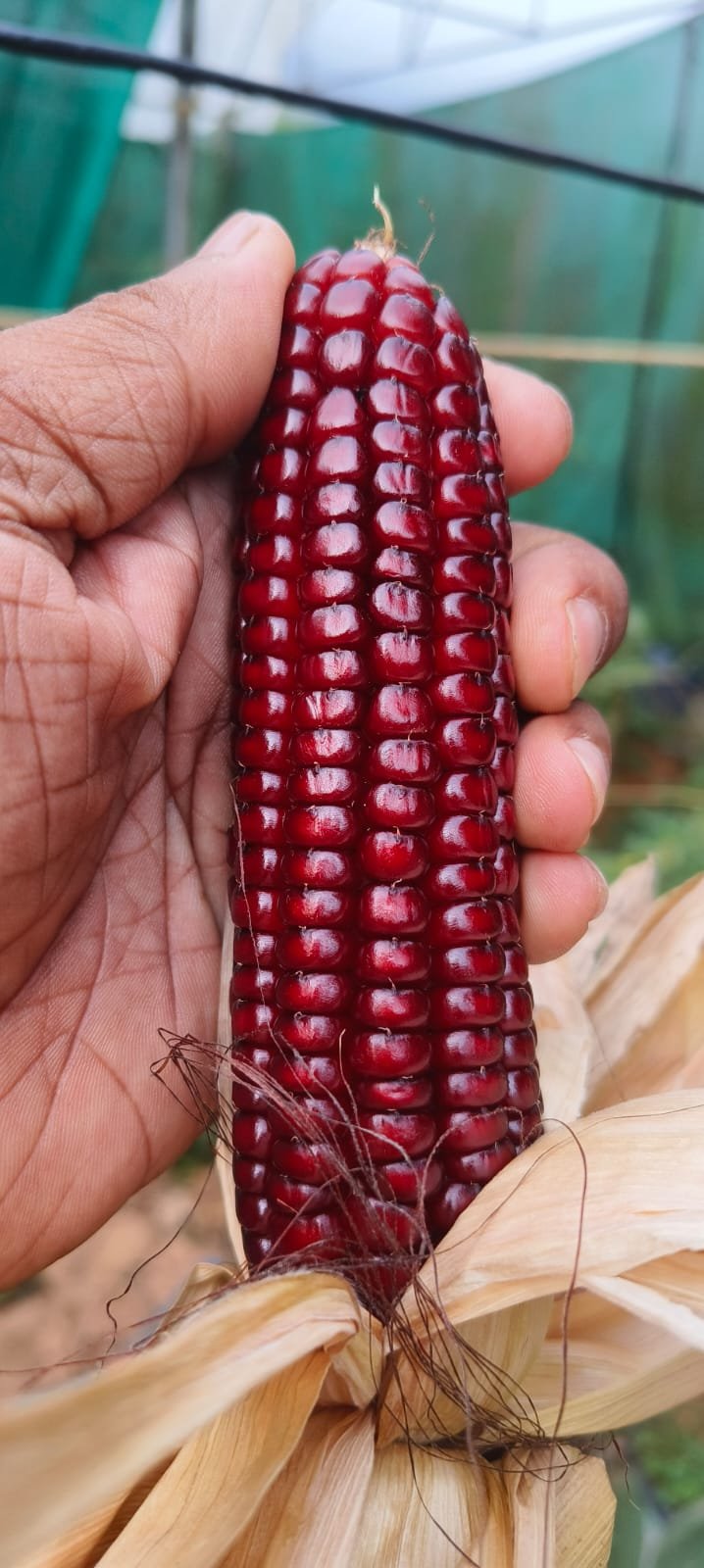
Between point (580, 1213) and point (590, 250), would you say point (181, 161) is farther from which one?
point (580, 1213)

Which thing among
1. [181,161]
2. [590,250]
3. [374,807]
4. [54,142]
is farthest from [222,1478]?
[590,250]

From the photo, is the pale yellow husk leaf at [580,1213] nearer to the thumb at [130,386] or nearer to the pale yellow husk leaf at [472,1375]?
the pale yellow husk leaf at [472,1375]

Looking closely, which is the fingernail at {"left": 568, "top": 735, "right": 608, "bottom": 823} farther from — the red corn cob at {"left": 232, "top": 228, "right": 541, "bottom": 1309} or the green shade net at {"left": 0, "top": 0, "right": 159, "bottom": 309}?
the green shade net at {"left": 0, "top": 0, "right": 159, "bottom": 309}

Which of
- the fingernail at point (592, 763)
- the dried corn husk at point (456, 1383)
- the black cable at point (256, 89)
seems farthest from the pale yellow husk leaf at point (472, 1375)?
the black cable at point (256, 89)

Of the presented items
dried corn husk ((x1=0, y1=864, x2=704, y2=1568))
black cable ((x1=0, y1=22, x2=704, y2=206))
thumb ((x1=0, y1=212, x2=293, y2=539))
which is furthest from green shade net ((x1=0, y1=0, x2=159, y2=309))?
dried corn husk ((x1=0, y1=864, x2=704, y2=1568))

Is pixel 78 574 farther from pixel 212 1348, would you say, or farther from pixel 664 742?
pixel 664 742
